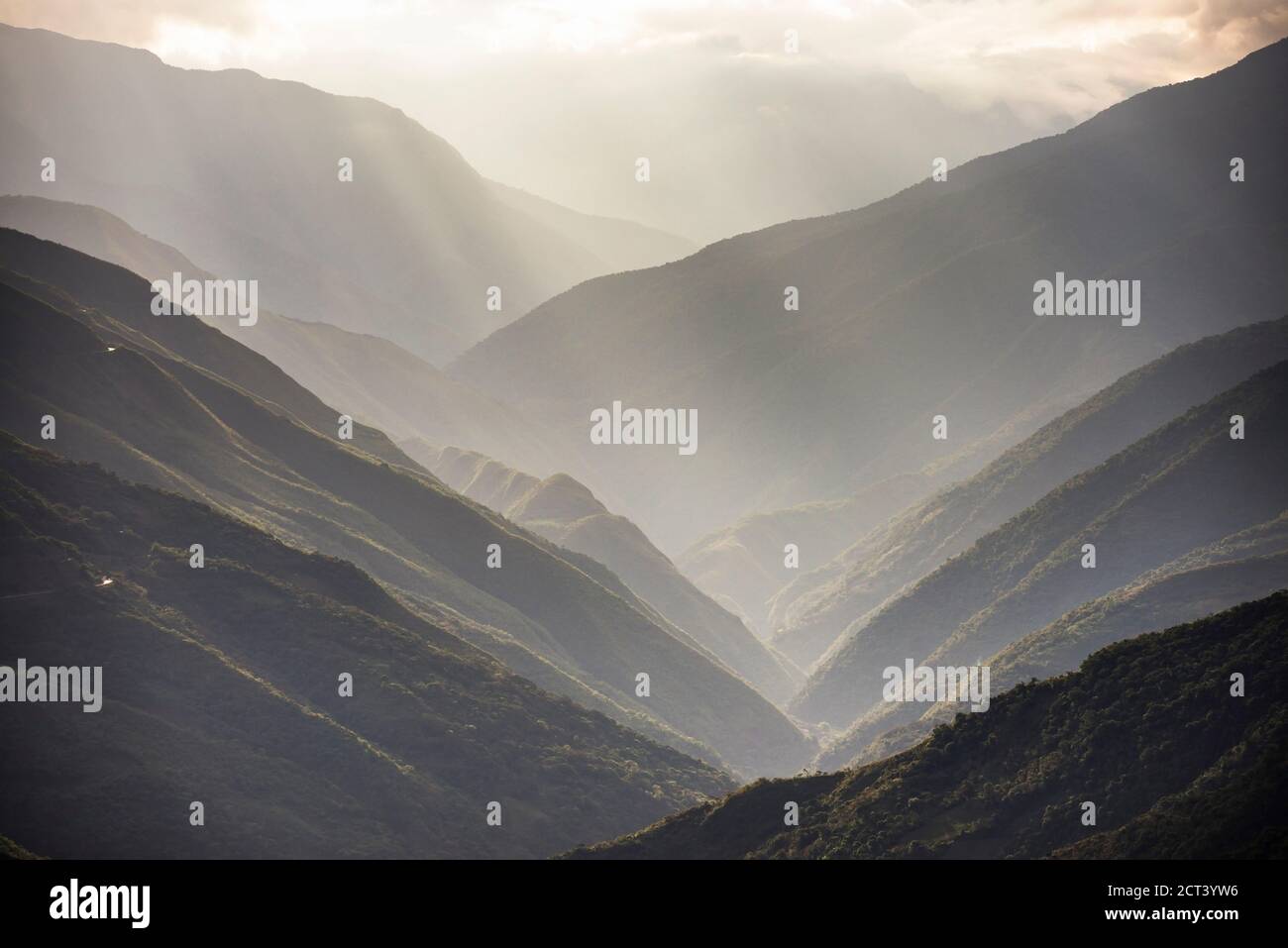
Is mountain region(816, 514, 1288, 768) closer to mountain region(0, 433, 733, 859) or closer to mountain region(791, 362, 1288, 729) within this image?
mountain region(791, 362, 1288, 729)

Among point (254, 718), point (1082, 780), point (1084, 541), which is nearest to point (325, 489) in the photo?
point (254, 718)

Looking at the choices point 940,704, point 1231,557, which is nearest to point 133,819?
point 940,704

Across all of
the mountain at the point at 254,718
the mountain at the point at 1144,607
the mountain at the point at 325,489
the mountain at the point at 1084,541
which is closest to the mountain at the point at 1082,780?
the mountain at the point at 254,718

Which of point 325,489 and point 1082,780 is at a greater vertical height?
point 325,489

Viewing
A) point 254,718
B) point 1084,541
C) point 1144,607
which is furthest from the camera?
point 1084,541

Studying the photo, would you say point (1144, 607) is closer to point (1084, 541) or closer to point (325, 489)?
point (1084, 541)

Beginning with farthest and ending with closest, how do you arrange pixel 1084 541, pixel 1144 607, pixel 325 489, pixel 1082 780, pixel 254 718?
pixel 1084 541
pixel 325 489
pixel 1144 607
pixel 254 718
pixel 1082 780

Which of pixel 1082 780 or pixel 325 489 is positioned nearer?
Result: pixel 1082 780
